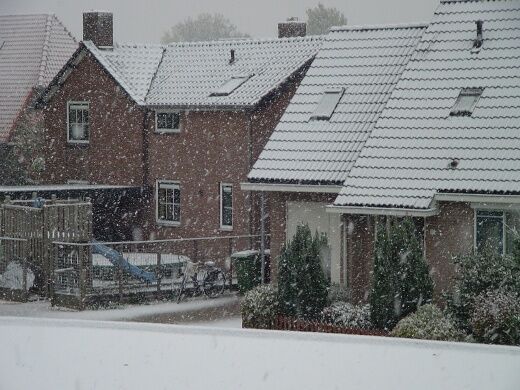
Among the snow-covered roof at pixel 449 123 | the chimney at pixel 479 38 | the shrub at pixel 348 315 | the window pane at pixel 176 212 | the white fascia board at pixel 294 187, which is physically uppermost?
the chimney at pixel 479 38

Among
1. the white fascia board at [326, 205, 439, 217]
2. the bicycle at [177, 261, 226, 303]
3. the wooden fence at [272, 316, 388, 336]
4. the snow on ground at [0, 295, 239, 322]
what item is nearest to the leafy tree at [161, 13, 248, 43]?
the bicycle at [177, 261, 226, 303]

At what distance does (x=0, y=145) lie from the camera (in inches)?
766

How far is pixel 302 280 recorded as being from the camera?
1278 centimetres

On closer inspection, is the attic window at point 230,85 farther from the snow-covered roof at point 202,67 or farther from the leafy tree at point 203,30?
the leafy tree at point 203,30

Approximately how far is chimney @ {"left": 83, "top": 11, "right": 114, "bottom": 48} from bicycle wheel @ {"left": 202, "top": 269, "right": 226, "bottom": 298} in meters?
4.70

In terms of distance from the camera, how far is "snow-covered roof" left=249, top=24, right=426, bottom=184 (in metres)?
14.1

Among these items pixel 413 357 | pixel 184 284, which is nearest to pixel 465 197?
pixel 413 357

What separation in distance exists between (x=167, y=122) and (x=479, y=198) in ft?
22.0

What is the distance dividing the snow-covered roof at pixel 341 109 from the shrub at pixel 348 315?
1.69m

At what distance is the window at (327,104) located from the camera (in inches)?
563

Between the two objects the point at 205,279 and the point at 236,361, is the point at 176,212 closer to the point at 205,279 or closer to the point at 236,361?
the point at 205,279

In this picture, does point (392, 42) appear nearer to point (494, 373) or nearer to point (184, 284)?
point (184, 284)

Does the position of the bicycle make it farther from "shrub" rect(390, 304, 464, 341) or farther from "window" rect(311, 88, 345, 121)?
"shrub" rect(390, 304, 464, 341)

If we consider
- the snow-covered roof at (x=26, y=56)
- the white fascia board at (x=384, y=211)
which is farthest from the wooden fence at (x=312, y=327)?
the snow-covered roof at (x=26, y=56)
